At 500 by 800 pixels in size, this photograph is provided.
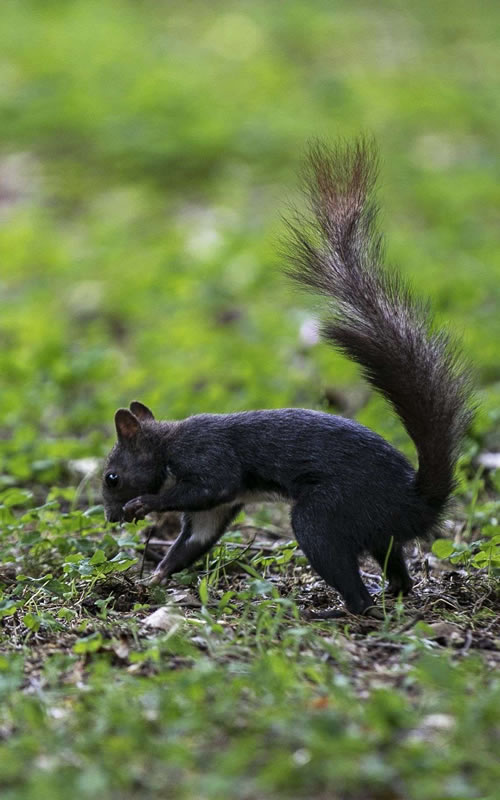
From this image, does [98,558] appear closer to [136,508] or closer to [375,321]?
[136,508]

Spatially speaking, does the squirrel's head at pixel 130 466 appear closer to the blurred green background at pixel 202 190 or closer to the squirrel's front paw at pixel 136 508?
the squirrel's front paw at pixel 136 508

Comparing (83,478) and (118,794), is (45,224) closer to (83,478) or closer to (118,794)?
(83,478)

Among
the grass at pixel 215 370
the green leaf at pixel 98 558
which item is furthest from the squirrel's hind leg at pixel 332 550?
the green leaf at pixel 98 558

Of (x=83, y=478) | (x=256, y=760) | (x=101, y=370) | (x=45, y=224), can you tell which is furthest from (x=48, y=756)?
(x=45, y=224)

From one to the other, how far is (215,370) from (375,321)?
275 cm

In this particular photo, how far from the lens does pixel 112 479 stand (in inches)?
139

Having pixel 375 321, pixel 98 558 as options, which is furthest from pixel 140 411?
pixel 375 321

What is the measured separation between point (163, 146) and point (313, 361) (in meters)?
4.76

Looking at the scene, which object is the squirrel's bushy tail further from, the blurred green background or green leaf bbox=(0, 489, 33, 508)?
green leaf bbox=(0, 489, 33, 508)

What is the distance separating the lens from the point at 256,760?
208cm

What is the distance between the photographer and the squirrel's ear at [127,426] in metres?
3.55

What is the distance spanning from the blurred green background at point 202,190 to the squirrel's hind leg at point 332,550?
64 centimetres

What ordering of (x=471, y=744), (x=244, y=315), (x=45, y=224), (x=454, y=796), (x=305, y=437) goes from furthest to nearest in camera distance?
(x=45, y=224) < (x=244, y=315) < (x=305, y=437) < (x=471, y=744) < (x=454, y=796)

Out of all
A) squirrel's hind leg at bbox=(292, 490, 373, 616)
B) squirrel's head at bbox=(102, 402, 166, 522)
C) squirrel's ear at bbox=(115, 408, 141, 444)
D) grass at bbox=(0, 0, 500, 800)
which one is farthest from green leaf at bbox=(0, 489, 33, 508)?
squirrel's hind leg at bbox=(292, 490, 373, 616)
